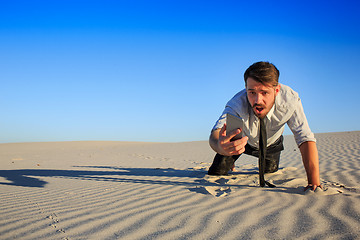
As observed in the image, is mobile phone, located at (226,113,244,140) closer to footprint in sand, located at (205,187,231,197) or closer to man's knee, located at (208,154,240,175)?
footprint in sand, located at (205,187,231,197)

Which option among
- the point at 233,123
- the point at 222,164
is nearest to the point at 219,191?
the point at 222,164

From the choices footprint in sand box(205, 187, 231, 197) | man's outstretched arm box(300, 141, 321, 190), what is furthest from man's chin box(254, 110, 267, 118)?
footprint in sand box(205, 187, 231, 197)

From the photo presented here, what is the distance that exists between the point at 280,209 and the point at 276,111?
1078mm

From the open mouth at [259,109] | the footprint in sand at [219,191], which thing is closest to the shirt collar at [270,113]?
the open mouth at [259,109]

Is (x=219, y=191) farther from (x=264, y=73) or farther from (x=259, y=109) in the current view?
(x=264, y=73)

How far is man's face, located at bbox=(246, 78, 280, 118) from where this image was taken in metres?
2.75

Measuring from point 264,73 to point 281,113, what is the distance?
1.87 feet

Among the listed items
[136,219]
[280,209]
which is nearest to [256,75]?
[280,209]

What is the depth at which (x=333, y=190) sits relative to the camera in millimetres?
2861

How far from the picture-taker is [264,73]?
269 cm

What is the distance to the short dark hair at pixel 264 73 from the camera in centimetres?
269

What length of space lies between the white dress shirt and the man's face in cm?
11

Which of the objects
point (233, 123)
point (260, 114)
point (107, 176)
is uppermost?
point (260, 114)

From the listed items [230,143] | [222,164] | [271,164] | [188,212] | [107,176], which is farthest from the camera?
[107,176]
